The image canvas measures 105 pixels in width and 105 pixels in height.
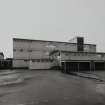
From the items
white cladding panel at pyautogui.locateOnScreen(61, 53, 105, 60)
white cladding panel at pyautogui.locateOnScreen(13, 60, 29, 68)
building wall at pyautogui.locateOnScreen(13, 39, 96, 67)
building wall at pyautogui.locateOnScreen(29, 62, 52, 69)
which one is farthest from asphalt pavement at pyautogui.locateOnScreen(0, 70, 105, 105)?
building wall at pyautogui.locateOnScreen(13, 39, 96, 67)

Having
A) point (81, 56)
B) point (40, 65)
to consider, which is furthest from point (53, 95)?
point (40, 65)

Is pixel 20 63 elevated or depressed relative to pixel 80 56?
depressed

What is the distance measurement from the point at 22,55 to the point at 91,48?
24.3 m

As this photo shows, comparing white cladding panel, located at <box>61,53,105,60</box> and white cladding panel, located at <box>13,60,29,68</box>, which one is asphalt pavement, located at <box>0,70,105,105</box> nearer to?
white cladding panel, located at <box>61,53,105,60</box>

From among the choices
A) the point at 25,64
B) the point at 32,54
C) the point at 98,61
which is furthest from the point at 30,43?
the point at 98,61

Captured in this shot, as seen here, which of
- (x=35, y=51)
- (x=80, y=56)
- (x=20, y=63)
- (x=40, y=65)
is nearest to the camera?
(x=80, y=56)

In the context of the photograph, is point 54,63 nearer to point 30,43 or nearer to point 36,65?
point 36,65

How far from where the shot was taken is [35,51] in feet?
89.4

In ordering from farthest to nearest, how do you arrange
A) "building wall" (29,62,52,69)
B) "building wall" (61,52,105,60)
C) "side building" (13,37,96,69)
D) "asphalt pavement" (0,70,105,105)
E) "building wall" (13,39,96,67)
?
"building wall" (13,39,96,67) < "side building" (13,37,96,69) < "building wall" (29,62,52,69) < "building wall" (61,52,105,60) < "asphalt pavement" (0,70,105,105)

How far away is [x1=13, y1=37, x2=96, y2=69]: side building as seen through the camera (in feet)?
76.6

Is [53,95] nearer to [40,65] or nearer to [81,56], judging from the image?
[81,56]


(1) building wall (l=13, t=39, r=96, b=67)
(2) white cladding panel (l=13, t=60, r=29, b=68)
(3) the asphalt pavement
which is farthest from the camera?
(1) building wall (l=13, t=39, r=96, b=67)

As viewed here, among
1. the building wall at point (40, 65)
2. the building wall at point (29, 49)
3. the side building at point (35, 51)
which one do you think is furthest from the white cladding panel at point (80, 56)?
the building wall at point (29, 49)

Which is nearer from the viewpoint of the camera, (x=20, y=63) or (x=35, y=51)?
(x=20, y=63)
